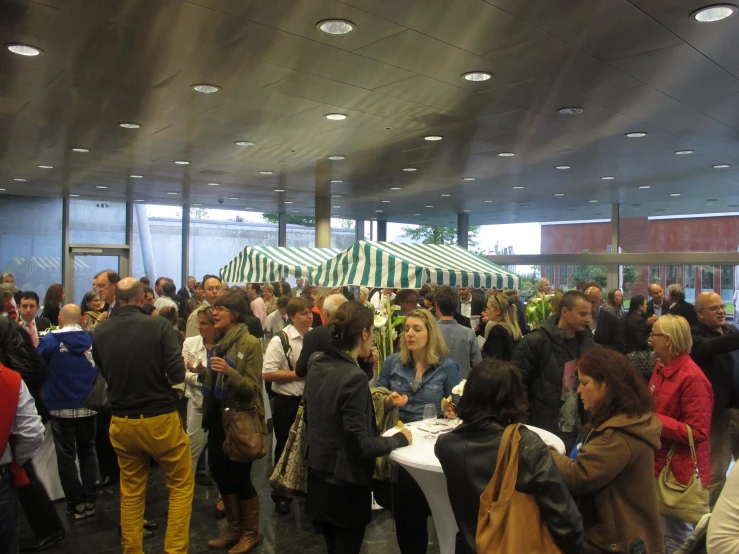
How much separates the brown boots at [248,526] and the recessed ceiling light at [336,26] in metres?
3.03

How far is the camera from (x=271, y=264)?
812cm

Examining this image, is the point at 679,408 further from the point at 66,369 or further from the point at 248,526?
the point at 66,369

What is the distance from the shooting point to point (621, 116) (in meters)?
6.32

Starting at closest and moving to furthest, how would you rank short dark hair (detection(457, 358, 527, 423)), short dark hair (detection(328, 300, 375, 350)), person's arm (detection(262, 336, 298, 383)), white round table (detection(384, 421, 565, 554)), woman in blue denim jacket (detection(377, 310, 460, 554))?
short dark hair (detection(457, 358, 527, 423))
white round table (detection(384, 421, 565, 554))
short dark hair (detection(328, 300, 375, 350))
woman in blue denim jacket (detection(377, 310, 460, 554))
person's arm (detection(262, 336, 298, 383))

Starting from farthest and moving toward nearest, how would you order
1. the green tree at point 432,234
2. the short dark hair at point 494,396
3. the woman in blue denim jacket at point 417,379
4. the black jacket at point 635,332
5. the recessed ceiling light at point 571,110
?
1. the green tree at point 432,234
2. the black jacket at point 635,332
3. the recessed ceiling light at point 571,110
4. the woman in blue denim jacket at point 417,379
5. the short dark hair at point 494,396

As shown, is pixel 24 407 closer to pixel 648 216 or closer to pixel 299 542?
pixel 299 542

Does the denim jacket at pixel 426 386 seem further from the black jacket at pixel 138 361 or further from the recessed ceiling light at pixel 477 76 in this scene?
the recessed ceiling light at pixel 477 76

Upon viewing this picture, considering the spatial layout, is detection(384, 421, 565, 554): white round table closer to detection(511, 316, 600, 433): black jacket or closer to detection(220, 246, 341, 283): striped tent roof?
detection(511, 316, 600, 433): black jacket

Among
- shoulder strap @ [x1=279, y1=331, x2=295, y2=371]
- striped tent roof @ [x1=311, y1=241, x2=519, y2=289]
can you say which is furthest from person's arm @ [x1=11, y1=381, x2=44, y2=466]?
striped tent roof @ [x1=311, y1=241, x2=519, y2=289]

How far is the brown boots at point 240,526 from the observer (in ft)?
13.0

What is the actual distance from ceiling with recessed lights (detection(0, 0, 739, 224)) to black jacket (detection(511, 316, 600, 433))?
200 cm

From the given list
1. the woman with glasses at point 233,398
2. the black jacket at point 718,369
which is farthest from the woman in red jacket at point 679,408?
the woman with glasses at point 233,398

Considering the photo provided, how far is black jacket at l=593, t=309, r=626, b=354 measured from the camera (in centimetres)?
652

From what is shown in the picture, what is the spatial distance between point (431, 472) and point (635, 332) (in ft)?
16.1
